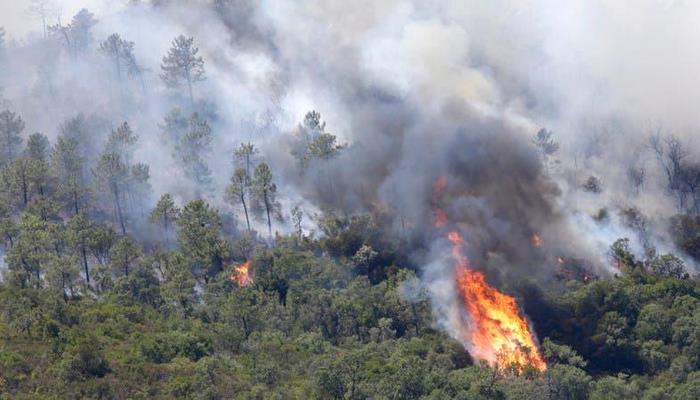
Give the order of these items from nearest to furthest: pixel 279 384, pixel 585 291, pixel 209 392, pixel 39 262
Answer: pixel 209 392 < pixel 279 384 < pixel 39 262 < pixel 585 291

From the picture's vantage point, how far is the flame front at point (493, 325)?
7293 inches

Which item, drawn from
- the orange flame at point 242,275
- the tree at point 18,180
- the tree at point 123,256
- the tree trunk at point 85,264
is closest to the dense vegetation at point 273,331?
the tree at point 123,256

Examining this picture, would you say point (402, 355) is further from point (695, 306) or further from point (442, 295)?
point (695, 306)

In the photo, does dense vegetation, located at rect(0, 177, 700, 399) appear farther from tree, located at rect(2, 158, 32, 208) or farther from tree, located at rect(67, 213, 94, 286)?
tree, located at rect(2, 158, 32, 208)

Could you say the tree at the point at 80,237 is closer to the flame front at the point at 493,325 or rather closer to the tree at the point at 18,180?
the tree at the point at 18,180

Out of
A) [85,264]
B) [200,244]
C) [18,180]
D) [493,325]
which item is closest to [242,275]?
[200,244]

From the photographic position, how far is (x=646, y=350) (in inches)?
7303

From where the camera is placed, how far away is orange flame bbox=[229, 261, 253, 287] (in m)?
193

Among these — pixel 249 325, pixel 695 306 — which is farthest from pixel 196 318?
pixel 695 306

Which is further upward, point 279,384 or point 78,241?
point 78,241

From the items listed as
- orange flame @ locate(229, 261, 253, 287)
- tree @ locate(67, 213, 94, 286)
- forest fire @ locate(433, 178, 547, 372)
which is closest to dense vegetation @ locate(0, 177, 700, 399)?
tree @ locate(67, 213, 94, 286)

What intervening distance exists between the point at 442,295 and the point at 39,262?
191 ft

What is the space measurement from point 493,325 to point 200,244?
45.1 metres

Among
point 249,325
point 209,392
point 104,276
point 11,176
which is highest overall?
point 11,176
